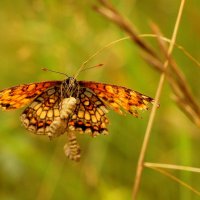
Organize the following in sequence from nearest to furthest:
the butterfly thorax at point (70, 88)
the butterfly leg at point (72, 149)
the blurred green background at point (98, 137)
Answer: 1. the butterfly leg at point (72, 149)
2. the butterfly thorax at point (70, 88)
3. the blurred green background at point (98, 137)

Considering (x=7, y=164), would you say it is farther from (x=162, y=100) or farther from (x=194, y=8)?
(x=194, y=8)

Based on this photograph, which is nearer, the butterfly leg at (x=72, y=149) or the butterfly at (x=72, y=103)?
the butterfly leg at (x=72, y=149)

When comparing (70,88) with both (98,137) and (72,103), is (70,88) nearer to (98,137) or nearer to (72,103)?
(72,103)

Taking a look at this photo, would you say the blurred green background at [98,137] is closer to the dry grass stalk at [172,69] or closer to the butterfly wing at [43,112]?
the butterfly wing at [43,112]

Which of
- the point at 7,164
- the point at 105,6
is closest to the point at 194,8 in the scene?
the point at 7,164

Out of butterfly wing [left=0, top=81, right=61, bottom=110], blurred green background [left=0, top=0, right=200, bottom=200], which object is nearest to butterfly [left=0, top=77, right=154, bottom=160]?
butterfly wing [left=0, top=81, right=61, bottom=110]

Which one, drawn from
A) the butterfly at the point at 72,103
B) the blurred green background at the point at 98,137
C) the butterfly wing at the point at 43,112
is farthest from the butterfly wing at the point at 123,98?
the blurred green background at the point at 98,137
